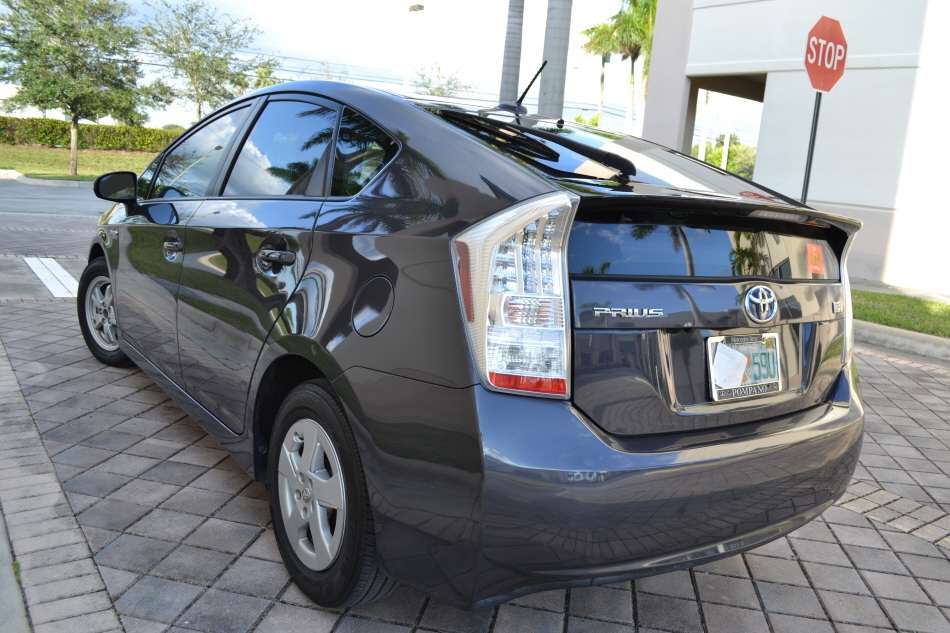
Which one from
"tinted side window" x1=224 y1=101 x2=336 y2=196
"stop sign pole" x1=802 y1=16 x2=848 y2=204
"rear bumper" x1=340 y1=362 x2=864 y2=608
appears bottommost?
"rear bumper" x1=340 y1=362 x2=864 y2=608

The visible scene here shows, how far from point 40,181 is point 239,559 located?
22.9 metres

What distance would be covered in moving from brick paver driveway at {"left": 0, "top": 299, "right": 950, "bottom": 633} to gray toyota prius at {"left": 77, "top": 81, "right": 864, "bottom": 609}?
26 cm

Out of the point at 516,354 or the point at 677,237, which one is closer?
the point at 516,354

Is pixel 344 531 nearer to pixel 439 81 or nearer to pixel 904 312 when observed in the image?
pixel 904 312

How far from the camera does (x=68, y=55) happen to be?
25.3 m

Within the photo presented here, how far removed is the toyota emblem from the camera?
2.06 metres

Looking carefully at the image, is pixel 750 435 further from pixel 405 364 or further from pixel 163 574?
pixel 163 574

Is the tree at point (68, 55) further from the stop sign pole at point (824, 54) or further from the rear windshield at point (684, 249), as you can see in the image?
the rear windshield at point (684, 249)

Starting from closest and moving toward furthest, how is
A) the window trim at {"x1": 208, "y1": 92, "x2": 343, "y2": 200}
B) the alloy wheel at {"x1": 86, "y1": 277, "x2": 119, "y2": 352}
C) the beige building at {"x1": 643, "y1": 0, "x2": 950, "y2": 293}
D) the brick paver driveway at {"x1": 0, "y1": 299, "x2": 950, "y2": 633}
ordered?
the brick paver driveway at {"x1": 0, "y1": 299, "x2": 950, "y2": 633}, the window trim at {"x1": 208, "y1": 92, "x2": 343, "y2": 200}, the alloy wheel at {"x1": 86, "y1": 277, "x2": 119, "y2": 352}, the beige building at {"x1": 643, "y1": 0, "x2": 950, "y2": 293}

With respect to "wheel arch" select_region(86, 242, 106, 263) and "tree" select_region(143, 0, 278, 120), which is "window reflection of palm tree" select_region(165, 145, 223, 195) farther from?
"tree" select_region(143, 0, 278, 120)

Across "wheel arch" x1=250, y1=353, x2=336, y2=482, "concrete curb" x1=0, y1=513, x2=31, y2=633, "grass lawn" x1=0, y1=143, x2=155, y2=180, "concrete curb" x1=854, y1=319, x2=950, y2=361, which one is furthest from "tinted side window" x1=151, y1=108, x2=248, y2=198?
"grass lawn" x1=0, y1=143, x2=155, y2=180

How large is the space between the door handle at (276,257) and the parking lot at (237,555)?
3.43 ft

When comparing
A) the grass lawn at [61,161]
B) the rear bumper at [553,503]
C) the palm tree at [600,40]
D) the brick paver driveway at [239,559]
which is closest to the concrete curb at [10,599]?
the brick paver driveway at [239,559]

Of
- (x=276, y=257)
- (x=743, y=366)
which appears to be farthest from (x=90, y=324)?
(x=743, y=366)
